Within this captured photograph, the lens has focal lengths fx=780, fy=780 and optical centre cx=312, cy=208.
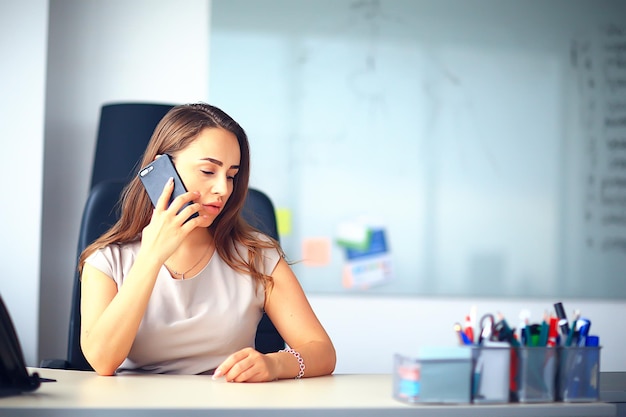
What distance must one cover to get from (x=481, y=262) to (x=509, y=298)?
0.20 metres

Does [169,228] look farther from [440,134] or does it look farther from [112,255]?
[440,134]

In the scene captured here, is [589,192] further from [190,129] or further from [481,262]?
[190,129]

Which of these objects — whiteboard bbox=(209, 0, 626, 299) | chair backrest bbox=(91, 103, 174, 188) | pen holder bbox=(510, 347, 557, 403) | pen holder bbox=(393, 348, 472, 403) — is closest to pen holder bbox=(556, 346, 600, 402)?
pen holder bbox=(510, 347, 557, 403)

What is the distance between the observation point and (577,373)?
1181 millimetres

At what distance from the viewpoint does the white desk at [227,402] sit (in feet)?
3.44

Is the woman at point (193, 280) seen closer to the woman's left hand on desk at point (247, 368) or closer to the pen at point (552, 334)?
the woman's left hand on desk at point (247, 368)

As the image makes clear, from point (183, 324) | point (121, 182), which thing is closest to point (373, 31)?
point (121, 182)

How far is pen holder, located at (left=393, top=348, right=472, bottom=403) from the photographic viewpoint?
43.6 inches

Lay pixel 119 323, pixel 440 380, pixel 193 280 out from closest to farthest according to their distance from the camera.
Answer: pixel 440 380, pixel 119 323, pixel 193 280

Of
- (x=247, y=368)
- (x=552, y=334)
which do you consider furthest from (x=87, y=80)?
(x=552, y=334)

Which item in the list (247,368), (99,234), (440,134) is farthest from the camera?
(440,134)

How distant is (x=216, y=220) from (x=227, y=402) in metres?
0.75

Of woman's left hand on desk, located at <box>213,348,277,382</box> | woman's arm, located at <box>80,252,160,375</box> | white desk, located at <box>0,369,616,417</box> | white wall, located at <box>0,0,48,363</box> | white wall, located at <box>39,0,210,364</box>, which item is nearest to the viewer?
white desk, located at <box>0,369,616,417</box>

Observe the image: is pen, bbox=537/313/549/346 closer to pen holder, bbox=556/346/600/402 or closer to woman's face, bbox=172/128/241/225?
pen holder, bbox=556/346/600/402
